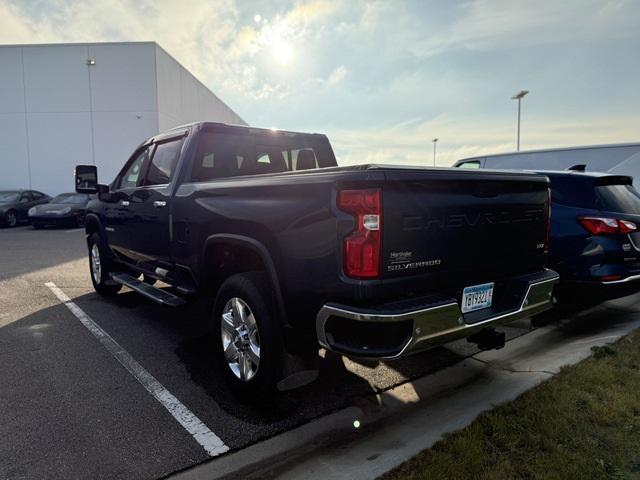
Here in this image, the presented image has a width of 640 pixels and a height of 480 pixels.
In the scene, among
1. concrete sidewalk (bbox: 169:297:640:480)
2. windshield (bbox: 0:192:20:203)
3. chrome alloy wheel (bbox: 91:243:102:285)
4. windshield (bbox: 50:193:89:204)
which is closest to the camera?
concrete sidewalk (bbox: 169:297:640:480)

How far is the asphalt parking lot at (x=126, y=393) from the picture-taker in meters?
2.52

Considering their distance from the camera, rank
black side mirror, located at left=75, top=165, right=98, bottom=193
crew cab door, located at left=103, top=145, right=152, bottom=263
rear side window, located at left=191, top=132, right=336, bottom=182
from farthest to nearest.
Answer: black side mirror, located at left=75, top=165, right=98, bottom=193 < crew cab door, located at left=103, top=145, right=152, bottom=263 < rear side window, located at left=191, top=132, right=336, bottom=182

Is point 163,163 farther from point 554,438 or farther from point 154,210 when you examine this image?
point 554,438

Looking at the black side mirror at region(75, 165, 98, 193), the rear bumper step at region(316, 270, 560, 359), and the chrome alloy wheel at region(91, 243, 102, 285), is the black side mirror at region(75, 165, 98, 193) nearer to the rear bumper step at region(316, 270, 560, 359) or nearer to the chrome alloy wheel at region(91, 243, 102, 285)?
the chrome alloy wheel at region(91, 243, 102, 285)

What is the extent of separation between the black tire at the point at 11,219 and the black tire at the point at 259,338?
1837 cm

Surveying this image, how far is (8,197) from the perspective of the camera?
18.2 metres

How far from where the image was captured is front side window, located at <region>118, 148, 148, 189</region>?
4922 mm

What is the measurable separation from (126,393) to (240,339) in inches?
39.2

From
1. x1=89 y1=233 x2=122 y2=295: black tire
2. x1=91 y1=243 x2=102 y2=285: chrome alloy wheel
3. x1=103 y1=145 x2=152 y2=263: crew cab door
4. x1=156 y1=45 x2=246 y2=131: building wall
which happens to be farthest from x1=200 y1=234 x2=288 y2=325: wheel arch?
x1=156 y1=45 x2=246 y2=131: building wall

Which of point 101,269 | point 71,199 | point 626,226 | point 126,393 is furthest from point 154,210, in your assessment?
point 71,199

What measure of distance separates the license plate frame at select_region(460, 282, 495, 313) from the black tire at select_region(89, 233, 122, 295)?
473 centimetres

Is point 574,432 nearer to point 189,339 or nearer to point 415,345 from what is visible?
point 415,345

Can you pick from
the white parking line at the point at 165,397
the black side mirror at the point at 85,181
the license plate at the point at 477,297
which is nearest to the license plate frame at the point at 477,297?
the license plate at the point at 477,297

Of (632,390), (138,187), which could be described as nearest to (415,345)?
(632,390)
